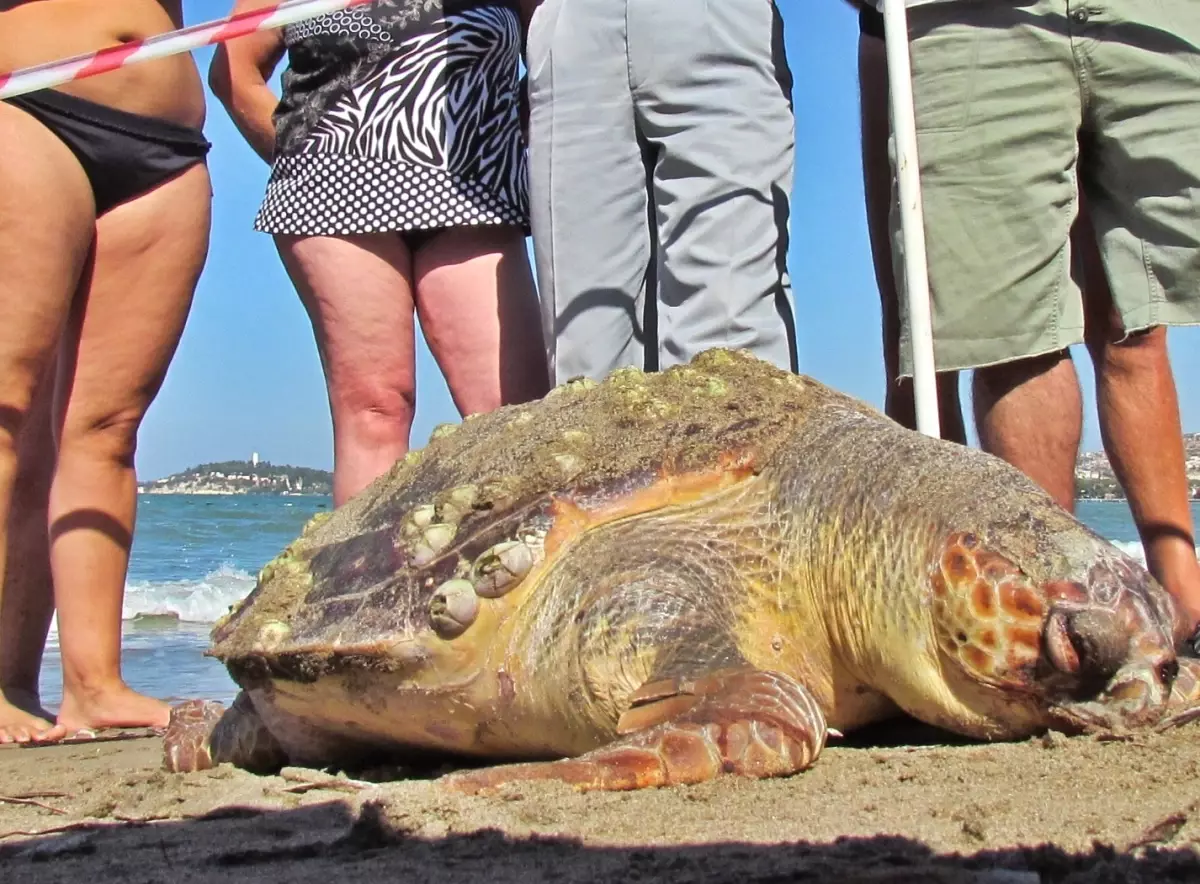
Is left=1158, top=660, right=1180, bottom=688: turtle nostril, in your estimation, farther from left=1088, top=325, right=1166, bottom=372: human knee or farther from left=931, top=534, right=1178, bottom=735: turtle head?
left=1088, top=325, right=1166, bottom=372: human knee

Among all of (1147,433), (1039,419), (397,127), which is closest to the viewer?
(1039,419)

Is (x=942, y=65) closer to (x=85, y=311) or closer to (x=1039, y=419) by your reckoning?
(x=1039, y=419)

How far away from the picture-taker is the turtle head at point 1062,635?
1.71 m

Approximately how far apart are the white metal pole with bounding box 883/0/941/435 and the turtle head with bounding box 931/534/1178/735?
35.5 inches

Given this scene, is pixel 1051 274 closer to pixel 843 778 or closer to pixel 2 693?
pixel 843 778

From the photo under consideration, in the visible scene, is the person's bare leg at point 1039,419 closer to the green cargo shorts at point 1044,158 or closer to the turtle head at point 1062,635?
the green cargo shorts at point 1044,158

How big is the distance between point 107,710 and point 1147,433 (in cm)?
259

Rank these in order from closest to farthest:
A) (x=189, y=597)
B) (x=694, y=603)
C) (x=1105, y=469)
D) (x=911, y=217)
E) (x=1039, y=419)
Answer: (x=694, y=603)
(x=911, y=217)
(x=1039, y=419)
(x=1105, y=469)
(x=189, y=597)

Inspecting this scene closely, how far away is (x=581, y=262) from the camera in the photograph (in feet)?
9.21

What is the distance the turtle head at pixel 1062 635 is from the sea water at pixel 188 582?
2104 millimetres

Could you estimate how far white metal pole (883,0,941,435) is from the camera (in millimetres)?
2664

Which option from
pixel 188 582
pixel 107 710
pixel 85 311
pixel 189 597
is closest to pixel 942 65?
pixel 85 311

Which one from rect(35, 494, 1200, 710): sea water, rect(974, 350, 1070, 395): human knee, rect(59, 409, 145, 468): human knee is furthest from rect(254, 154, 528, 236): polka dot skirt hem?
rect(974, 350, 1070, 395): human knee

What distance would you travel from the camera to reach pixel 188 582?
12.5 m
